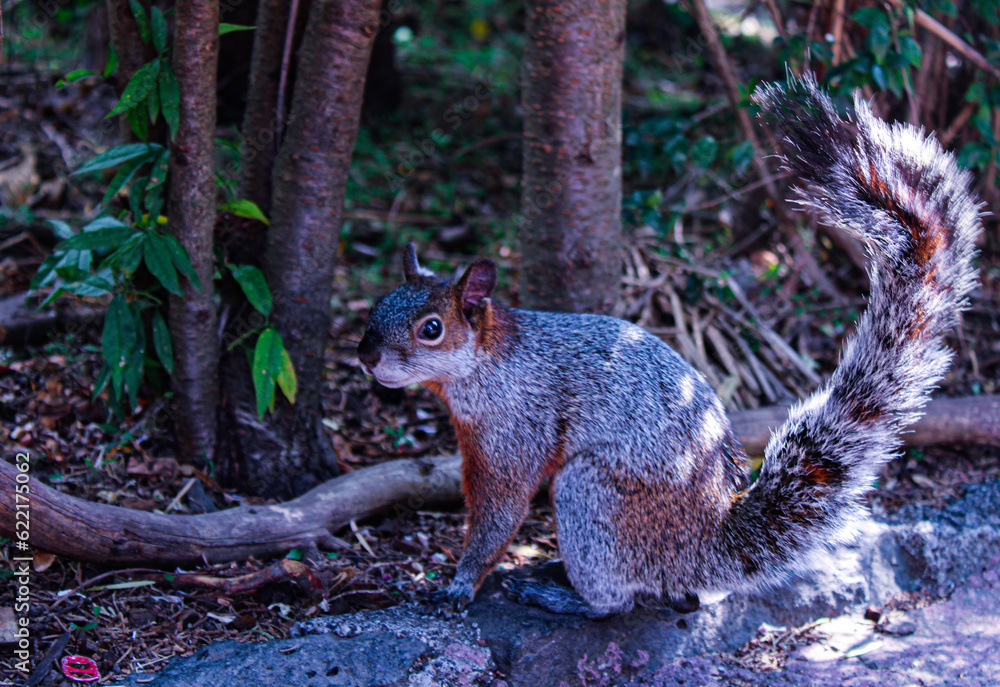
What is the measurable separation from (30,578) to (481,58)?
6822 millimetres

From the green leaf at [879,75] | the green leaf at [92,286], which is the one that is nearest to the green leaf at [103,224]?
the green leaf at [92,286]

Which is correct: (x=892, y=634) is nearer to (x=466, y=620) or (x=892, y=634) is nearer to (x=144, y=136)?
(x=466, y=620)

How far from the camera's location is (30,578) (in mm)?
3016

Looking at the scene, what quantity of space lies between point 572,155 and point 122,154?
2167 mm

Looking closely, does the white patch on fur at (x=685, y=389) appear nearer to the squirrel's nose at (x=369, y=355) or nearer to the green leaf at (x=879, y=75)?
the squirrel's nose at (x=369, y=355)

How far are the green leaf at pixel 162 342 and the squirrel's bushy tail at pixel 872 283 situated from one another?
103 inches

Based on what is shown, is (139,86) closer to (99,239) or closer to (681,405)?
(99,239)

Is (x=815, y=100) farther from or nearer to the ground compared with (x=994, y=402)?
farther from the ground

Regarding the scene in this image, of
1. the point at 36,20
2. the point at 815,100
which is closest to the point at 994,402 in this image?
the point at 815,100

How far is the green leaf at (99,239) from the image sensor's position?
3234 millimetres

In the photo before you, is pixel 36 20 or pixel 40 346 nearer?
pixel 40 346

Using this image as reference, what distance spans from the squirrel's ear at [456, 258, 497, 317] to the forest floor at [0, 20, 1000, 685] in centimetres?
122

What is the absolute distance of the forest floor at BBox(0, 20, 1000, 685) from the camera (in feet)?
10.1

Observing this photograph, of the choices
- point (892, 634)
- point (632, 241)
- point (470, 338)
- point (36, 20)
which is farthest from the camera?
point (36, 20)
